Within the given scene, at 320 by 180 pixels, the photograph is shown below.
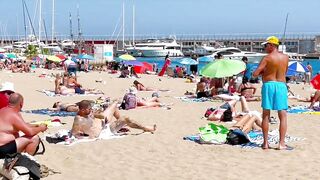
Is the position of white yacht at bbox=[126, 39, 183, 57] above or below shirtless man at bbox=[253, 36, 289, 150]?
below

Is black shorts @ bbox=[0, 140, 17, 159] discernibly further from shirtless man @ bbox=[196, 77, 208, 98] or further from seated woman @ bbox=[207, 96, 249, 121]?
shirtless man @ bbox=[196, 77, 208, 98]

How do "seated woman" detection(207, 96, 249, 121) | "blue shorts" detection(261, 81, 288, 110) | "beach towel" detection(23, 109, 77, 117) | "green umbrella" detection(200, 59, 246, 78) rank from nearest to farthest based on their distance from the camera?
"blue shorts" detection(261, 81, 288, 110) → "seated woman" detection(207, 96, 249, 121) → "beach towel" detection(23, 109, 77, 117) → "green umbrella" detection(200, 59, 246, 78)

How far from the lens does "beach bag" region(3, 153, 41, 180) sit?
16.3 feet

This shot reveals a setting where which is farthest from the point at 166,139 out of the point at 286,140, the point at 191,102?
the point at 191,102

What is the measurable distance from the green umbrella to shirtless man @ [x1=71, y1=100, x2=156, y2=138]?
4212 millimetres

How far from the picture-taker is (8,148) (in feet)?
17.5

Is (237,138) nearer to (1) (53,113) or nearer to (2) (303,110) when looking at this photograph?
(2) (303,110)

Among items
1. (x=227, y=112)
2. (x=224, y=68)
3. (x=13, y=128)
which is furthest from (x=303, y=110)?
(x=13, y=128)

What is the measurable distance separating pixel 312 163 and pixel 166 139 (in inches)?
98.5

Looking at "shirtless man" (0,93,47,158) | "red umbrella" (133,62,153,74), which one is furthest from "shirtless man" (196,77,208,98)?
"red umbrella" (133,62,153,74)

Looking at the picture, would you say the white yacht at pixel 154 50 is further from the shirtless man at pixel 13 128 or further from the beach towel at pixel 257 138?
the shirtless man at pixel 13 128

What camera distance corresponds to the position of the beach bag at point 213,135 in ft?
25.4

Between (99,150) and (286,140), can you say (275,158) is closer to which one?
(286,140)

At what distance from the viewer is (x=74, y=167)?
6332 millimetres
